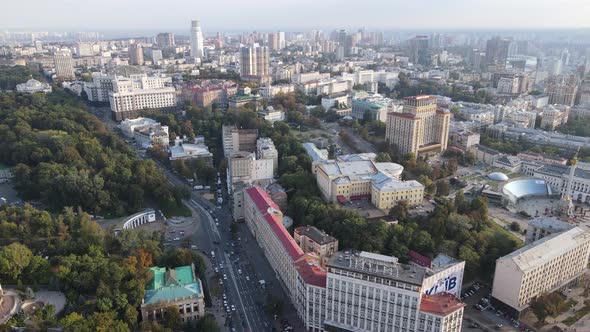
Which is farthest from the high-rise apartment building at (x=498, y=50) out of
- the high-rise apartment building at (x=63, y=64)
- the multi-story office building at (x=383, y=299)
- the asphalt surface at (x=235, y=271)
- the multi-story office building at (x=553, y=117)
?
the multi-story office building at (x=383, y=299)

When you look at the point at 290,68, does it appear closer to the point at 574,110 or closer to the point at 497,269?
the point at 574,110

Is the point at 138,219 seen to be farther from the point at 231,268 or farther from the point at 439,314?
the point at 439,314

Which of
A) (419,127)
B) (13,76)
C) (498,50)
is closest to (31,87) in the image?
(13,76)

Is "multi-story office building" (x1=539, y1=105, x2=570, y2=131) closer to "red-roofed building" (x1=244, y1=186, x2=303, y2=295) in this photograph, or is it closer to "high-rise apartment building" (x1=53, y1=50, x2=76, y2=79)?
"red-roofed building" (x1=244, y1=186, x2=303, y2=295)

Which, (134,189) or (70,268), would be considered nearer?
(70,268)

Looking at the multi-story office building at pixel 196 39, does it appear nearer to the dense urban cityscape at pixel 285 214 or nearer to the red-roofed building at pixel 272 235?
the dense urban cityscape at pixel 285 214

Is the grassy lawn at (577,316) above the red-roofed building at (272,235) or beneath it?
beneath

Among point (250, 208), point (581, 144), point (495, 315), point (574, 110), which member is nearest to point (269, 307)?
point (250, 208)
